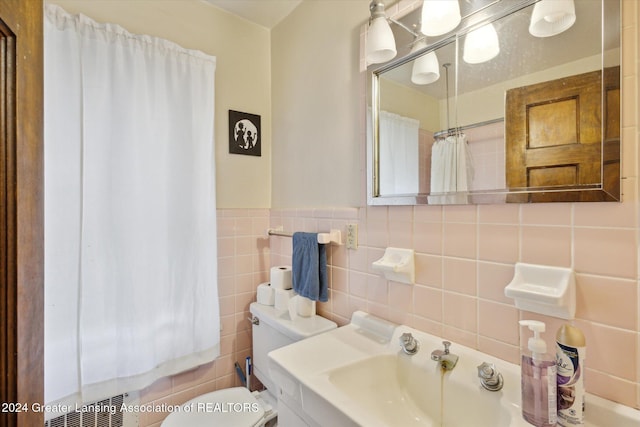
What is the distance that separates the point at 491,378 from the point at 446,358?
0.12 meters

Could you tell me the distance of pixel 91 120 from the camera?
1.21m

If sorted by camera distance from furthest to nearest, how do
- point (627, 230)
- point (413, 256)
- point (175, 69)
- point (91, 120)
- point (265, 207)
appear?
1. point (265, 207)
2. point (175, 69)
3. point (91, 120)
4. point (413, 256)
5. point (627, 230)

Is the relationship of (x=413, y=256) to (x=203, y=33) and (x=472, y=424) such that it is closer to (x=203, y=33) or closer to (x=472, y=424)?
(x=472, y=424)

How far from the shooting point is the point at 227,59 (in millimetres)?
1647

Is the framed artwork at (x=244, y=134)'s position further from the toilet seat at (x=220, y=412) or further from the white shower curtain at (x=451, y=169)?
the toilet seat at (x=220, y=412)

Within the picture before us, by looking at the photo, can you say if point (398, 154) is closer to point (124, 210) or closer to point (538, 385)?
point (538, 385)

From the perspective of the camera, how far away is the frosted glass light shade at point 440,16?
2.96ft

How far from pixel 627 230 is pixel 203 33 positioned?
186cm

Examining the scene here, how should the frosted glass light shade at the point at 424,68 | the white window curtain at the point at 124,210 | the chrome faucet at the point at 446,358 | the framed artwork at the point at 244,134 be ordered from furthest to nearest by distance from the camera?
the framed artwork at the point at 244,134 → the white window curtain at the point at 124,210 → the frosted glass light shade at the point at 424,68 → the chrome faucet at the point at 446,358

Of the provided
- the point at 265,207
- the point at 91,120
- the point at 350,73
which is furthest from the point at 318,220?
the point at 91,120

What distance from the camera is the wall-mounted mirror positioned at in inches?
26.7

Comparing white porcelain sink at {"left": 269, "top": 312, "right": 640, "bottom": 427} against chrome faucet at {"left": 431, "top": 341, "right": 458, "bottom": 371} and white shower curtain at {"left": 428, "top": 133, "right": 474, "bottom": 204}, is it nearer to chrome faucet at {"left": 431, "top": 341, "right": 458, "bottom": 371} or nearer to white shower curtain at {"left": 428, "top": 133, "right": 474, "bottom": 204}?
chrome faucet at {"left": 431, "top": 341, "right": 458, "bottom": 371}

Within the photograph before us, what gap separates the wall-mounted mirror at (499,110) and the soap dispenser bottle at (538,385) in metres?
0.36

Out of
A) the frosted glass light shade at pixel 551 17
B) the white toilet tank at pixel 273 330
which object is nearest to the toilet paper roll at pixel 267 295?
the white toilet tank at pixel 273 330
